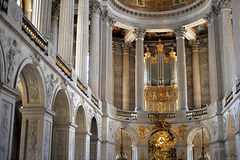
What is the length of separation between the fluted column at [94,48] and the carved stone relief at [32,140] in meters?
10.1

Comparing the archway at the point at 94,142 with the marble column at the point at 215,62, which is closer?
the archway at the point at 94,142

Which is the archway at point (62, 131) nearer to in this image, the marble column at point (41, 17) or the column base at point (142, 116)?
the marble column at point (41, 17)

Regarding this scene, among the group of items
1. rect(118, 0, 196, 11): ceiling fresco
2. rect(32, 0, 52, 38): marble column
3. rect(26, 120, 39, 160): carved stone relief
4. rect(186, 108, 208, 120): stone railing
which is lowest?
rect(26, 120, 39, 160): carved stone relief

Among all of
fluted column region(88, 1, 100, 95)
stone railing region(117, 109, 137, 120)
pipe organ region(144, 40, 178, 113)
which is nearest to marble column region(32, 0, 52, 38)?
fluted column region(88, 1, 100, 95)

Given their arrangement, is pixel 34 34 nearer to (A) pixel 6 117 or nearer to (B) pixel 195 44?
(A) pixel 6 117

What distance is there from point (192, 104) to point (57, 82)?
18.5m

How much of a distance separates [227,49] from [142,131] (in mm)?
8654

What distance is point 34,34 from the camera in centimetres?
1237

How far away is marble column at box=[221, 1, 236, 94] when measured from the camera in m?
22.4

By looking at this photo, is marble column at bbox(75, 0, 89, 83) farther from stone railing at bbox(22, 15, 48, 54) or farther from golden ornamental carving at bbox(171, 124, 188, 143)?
golden ornamental carving at bbox(171, 124, 188, 143)

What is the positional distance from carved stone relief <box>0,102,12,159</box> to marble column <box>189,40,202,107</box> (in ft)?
74.0

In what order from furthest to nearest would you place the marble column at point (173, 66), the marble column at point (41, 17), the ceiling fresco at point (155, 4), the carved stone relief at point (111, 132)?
the ceiling fresco at point (155, 4), the marble column at point (173, 66), the carved stone relief at point (111, 132), the marble column at point (41, 17)

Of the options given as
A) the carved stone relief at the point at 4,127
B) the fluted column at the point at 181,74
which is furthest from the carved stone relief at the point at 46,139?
the fluted column at the point at 181,74

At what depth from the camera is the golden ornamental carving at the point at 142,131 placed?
26.9 meters
